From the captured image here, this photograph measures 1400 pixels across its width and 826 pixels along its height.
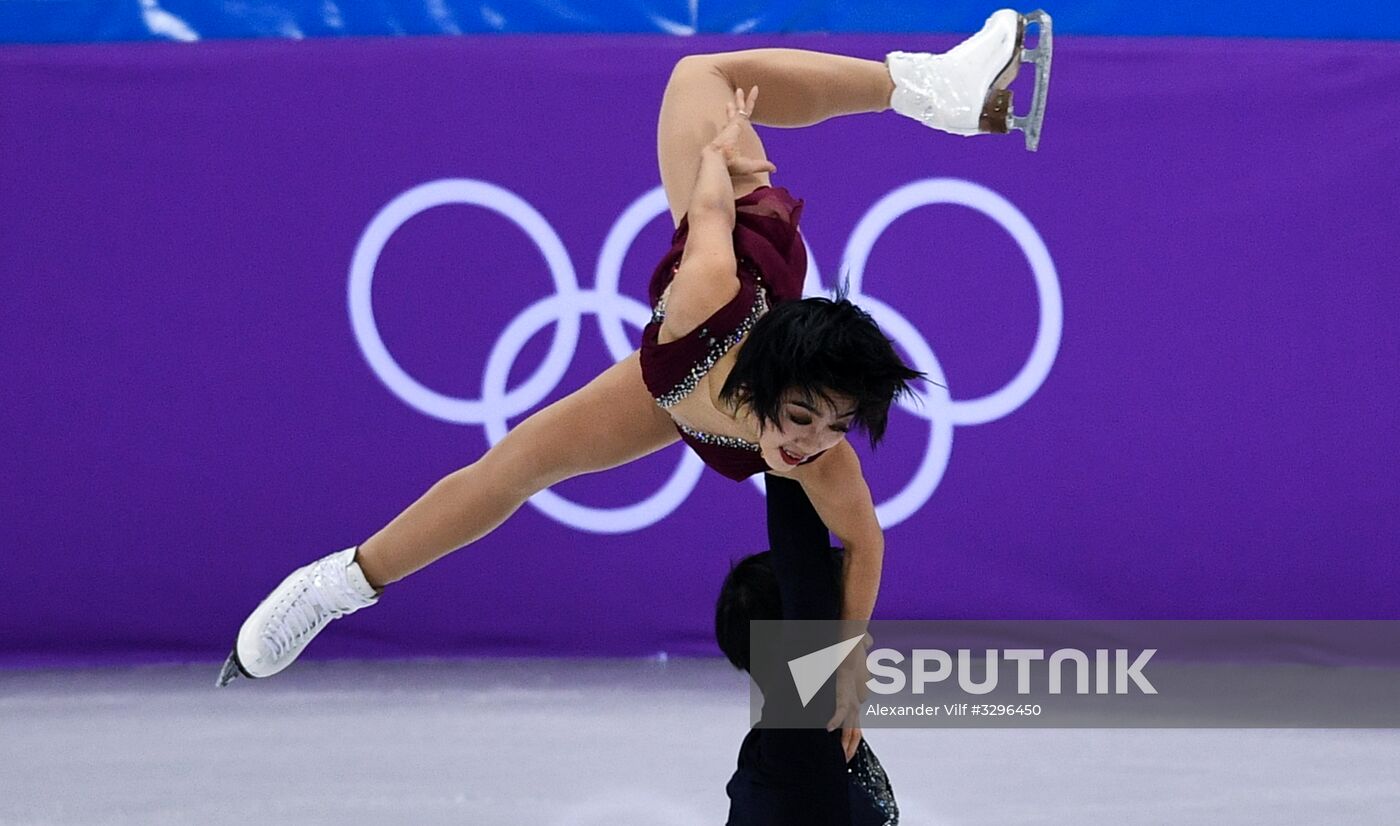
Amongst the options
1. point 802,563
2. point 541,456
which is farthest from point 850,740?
point 541,456

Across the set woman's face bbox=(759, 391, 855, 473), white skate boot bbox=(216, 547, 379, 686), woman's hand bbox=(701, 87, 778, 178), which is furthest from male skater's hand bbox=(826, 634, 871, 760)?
white skate boot bbox=(216, 547, 379, 686)

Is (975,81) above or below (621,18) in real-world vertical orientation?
below

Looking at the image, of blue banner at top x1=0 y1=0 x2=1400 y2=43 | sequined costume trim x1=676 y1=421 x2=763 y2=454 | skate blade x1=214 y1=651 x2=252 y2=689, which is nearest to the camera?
sequined costume trim x1=676 y1=421 x2=763 y2=454

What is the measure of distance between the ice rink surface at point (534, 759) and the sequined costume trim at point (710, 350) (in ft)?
4.13

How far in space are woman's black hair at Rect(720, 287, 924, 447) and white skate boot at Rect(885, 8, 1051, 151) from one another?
74 centimetres

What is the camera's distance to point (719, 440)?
3.04 meters

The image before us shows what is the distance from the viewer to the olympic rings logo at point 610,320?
5.29 m

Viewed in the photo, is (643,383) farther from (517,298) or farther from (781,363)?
(517,298)

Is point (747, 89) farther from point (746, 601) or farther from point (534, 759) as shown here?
point (534, 759)

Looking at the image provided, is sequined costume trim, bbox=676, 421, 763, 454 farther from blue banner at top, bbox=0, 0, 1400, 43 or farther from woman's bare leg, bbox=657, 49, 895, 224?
blue banner at top, bbox=0, 0, 1400, 43

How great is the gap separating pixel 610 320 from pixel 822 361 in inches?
106

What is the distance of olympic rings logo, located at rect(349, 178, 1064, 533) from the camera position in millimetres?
5293

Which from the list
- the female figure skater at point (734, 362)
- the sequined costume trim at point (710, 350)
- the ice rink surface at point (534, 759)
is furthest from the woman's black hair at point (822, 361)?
the ice rink surface at point (534, 759)

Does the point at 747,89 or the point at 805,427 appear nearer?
the point at 805,427
